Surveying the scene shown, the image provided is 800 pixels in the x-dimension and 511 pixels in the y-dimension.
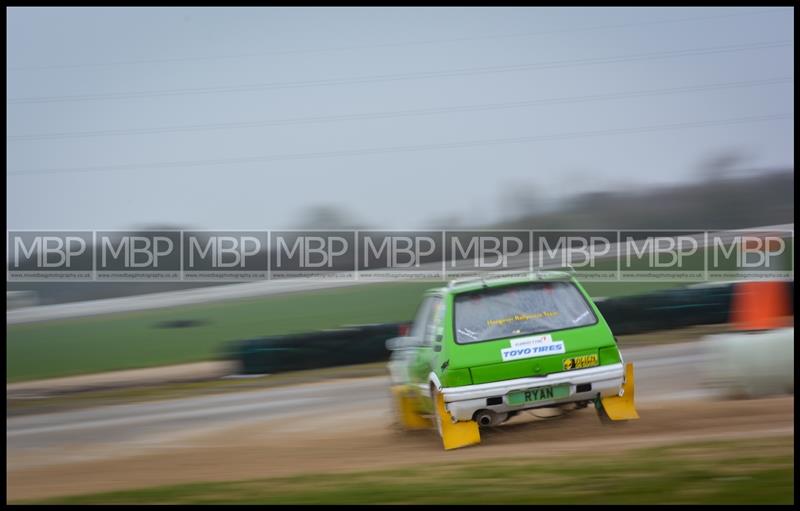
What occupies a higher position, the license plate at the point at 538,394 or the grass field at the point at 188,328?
the license plate at the point at 538,394

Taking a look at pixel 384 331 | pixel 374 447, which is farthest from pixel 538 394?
pixel 384 331

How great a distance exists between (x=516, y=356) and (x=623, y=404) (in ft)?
3.79

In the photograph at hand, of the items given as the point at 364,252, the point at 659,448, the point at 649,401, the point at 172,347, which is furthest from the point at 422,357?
the point at 364,252

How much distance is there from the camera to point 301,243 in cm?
3338

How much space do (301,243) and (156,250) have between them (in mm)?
5409

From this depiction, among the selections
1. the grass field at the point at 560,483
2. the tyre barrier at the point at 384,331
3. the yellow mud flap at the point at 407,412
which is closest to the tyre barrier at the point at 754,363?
the grass field at the point at 560,483

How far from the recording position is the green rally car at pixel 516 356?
7684mm

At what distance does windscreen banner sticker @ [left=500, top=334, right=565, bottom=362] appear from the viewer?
7734 mm

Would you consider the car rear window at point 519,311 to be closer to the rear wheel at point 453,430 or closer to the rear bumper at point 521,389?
the rear bumper at point 521,389

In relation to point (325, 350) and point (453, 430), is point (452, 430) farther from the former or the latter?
point (325, 350)

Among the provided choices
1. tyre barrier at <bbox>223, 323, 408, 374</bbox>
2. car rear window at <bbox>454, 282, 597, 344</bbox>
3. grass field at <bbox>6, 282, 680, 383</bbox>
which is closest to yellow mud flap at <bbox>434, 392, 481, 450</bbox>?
car rear window at <bbox>454, 282, 597, 344</bbox>

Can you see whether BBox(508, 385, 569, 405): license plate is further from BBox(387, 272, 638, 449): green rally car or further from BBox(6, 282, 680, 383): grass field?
BBox(6, 282, 680, 383): grass field

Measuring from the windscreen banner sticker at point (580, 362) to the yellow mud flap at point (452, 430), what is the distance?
0.93 meters

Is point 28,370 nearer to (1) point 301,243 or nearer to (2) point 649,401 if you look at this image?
(1) point 301,243
